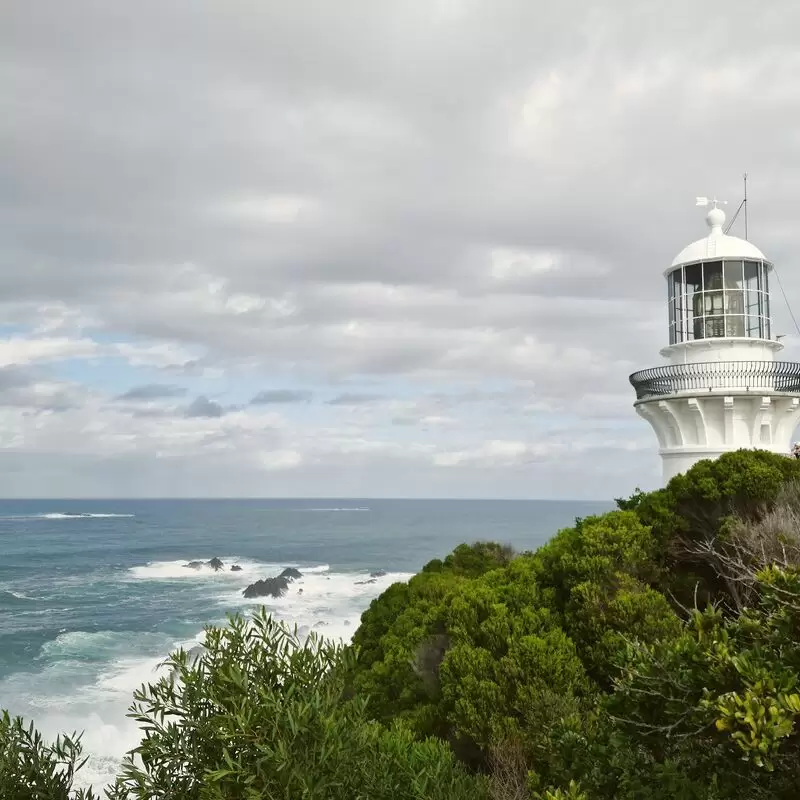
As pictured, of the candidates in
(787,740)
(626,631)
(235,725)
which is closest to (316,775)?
(235,725)

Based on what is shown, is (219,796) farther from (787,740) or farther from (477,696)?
(477,696)

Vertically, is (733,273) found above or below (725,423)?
above

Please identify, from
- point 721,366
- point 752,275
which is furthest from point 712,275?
point 721,366

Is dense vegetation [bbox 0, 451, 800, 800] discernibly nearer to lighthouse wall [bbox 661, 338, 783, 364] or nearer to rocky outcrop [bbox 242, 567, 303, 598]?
lighthouse wall [bbox 661, 338, 783, 364]

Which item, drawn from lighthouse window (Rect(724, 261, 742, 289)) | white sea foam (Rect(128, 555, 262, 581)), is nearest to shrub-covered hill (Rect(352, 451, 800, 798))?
lighthouse window (Rect(724, 261, 742, 289))

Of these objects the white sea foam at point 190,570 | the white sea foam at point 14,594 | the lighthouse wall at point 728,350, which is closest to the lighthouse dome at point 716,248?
the lighthouse wall at point 728,350

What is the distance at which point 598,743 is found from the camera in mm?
5887

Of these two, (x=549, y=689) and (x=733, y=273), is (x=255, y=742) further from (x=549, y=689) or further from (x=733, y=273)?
(x=733, y=273)

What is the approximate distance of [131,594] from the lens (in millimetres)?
51906

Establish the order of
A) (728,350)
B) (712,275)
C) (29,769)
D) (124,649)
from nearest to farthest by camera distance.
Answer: (29,769) < (728,350) < (712,275) < (124,649)

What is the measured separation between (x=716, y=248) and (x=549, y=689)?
36.2ft

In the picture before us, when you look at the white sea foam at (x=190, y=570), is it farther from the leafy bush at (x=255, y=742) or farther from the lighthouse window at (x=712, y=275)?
the leafy bush at (x=255, y=742)

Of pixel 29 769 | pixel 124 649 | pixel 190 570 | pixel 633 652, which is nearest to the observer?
pixel 633 652

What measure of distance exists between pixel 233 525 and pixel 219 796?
112m
